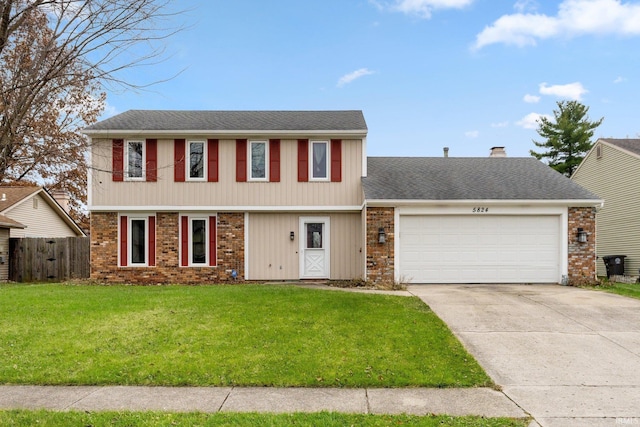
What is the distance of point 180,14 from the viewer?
4.26 metres

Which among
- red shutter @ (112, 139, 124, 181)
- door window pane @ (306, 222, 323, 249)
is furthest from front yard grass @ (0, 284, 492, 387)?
red shutter @ (112, 139, 124, 181)

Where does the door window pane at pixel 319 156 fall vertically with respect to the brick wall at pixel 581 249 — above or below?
above

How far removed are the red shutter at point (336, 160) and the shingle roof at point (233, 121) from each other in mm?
554

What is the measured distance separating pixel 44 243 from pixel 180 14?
633 inches

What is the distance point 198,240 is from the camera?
46.9 feet

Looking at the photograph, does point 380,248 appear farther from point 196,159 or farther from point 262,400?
point 262,400

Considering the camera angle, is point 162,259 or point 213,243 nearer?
point 162,259

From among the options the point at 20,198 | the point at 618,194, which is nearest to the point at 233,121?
the point at 20,198

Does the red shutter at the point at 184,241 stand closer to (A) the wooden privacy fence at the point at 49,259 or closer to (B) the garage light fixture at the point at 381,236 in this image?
(A) the wooden privacy fence at the point at 49,259

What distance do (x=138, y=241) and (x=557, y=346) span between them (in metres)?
12.2

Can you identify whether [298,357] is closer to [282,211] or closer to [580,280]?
[282,211]

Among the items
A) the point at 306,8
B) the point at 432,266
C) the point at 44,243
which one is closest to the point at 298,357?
the point at 432,266

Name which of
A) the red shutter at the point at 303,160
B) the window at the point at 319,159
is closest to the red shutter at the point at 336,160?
the window at the point at 319,159

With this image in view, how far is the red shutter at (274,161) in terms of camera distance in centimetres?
1424
